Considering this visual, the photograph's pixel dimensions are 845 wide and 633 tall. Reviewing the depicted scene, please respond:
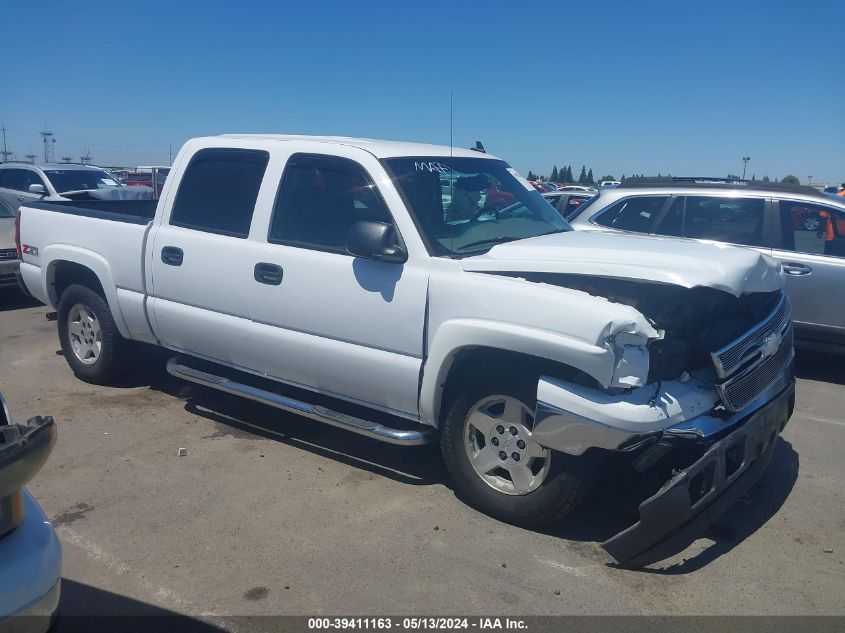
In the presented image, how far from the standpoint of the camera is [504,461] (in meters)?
4.00

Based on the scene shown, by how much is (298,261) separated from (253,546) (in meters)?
1.72

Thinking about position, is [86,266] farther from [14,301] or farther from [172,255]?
[14,301]

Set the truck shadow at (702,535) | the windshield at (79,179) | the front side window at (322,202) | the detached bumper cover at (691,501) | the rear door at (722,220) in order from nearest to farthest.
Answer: the detached bumper cover at (691,501) < the truck shadow at (702,535) < the front side window at (322,202) < the rear door at (722,220) < the windshield at (79,179)

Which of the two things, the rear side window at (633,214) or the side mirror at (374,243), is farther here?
the rear side window at (633,214)

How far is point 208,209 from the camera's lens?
17.2ft

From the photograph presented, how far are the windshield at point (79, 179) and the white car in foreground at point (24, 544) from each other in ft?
42.4

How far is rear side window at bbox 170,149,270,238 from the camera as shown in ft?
16.5

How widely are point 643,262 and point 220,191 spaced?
2973mm

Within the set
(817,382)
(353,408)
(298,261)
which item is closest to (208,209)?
(298,261)

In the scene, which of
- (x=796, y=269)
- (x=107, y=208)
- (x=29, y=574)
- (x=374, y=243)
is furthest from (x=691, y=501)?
(x=107, y=208)

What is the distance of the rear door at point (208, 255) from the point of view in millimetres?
4957

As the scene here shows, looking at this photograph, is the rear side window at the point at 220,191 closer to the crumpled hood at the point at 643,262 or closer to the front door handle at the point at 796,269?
the crumpled hood at the point at 643,262

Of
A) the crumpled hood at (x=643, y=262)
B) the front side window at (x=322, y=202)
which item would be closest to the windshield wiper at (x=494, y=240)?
the crumpled hood at (x=643, y=262)

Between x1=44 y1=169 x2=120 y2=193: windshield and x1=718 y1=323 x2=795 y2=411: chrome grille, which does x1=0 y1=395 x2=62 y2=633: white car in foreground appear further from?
x1=44 y1=169 x2=120 y2=193: windshield
